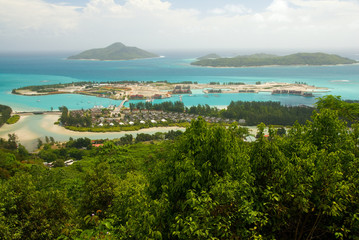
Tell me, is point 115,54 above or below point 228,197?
above

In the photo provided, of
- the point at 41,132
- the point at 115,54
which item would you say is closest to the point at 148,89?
the point at 41,132

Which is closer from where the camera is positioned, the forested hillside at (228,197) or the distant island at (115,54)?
the forested hillside at (228,197)

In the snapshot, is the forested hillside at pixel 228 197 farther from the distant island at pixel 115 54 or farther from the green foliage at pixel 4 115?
the distant island at pixel 115 54

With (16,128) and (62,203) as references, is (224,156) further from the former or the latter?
(16,128)

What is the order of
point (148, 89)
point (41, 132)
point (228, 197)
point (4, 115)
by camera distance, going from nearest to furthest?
point (228, 197)
point (41, 132)
point (4, 115)
point (148, 89)

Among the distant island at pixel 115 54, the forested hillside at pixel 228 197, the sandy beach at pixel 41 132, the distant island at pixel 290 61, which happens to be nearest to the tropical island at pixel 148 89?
the sandy beach at pixel 41 132

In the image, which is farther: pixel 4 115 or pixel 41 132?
pixel 4 115

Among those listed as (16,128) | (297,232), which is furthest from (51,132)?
(297,232)

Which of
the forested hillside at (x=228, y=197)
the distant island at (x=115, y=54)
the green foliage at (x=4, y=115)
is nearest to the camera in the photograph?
the forested hillside at (x=228, y=197)

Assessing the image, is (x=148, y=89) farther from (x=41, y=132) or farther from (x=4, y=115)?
(x=41, y=132)

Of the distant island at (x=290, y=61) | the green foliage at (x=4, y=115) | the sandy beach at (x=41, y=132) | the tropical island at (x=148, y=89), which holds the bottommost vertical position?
the sandy beach at (x=41, y=132)
